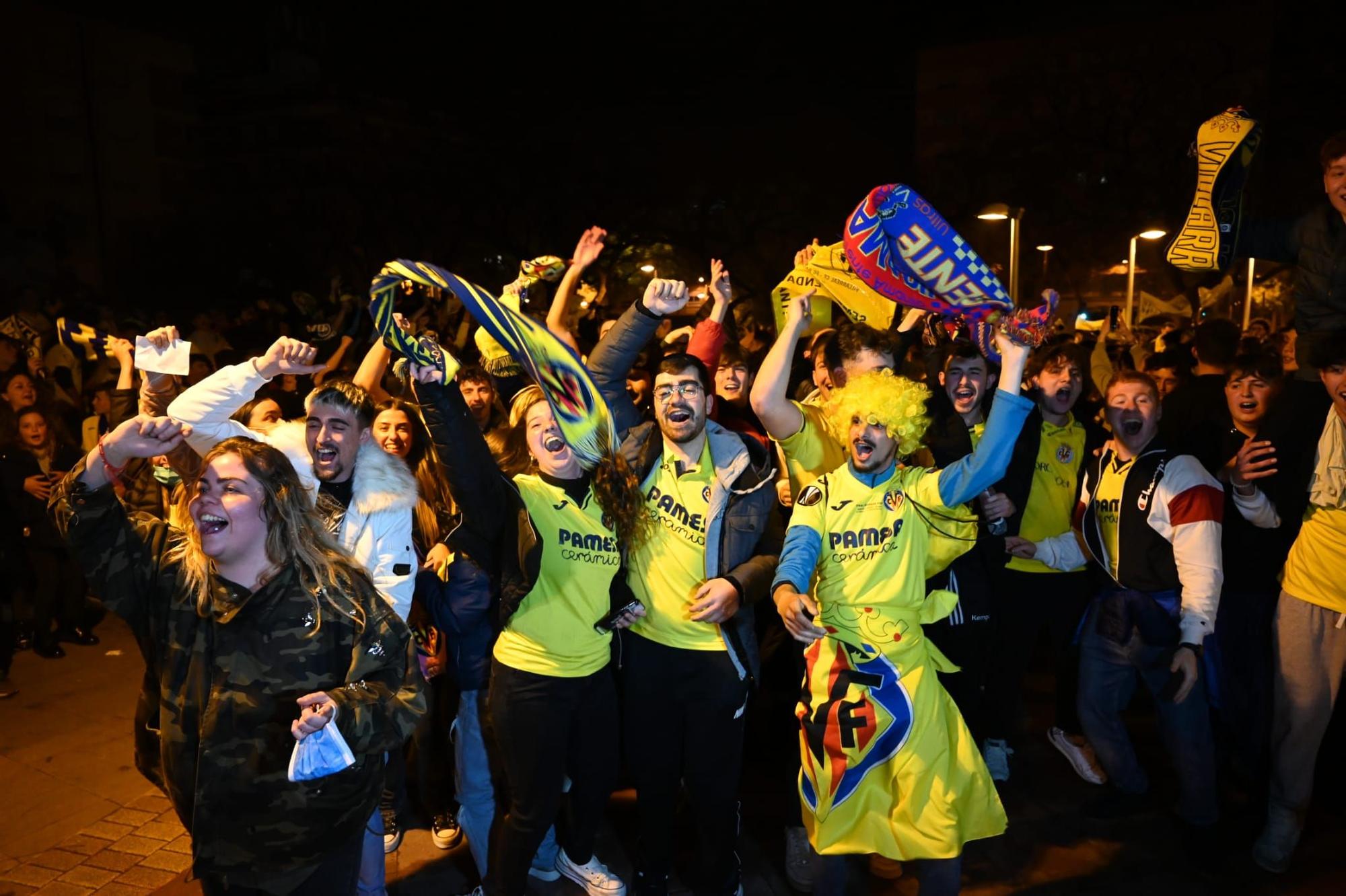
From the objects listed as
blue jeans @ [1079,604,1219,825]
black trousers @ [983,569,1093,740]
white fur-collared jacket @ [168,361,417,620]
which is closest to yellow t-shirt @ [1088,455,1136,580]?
blue jeans @ [1079,604,1219,825]

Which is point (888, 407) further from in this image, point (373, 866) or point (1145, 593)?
point (373, 866)

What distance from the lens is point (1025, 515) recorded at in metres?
4.48

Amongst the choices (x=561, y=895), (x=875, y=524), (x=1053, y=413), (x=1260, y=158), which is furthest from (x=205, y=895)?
(x=1260, y=158)

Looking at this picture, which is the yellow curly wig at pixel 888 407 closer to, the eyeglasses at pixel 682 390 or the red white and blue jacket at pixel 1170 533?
the eyeglasses at pixel 682 390

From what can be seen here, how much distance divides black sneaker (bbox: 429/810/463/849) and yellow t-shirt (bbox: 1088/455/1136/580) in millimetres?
3071

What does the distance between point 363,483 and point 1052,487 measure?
3.23 metres

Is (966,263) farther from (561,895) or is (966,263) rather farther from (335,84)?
(335,84)

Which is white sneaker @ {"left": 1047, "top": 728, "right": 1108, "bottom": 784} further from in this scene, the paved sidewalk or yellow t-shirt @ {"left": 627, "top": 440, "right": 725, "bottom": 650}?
yellow t-shirt @ {"left": 627, "top": 440, "right": 725, "bottom": 650}

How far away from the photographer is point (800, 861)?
3.59 m

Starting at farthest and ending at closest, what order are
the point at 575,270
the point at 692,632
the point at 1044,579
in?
the point at 1044,579 < the point at 575,270 < the point at 692,632

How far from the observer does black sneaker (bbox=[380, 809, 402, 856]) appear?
3.81m

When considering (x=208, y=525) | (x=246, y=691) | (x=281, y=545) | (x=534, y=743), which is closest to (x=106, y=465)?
(x=208, y=525)

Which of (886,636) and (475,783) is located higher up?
(886,636)

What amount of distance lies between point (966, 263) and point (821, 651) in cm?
155
